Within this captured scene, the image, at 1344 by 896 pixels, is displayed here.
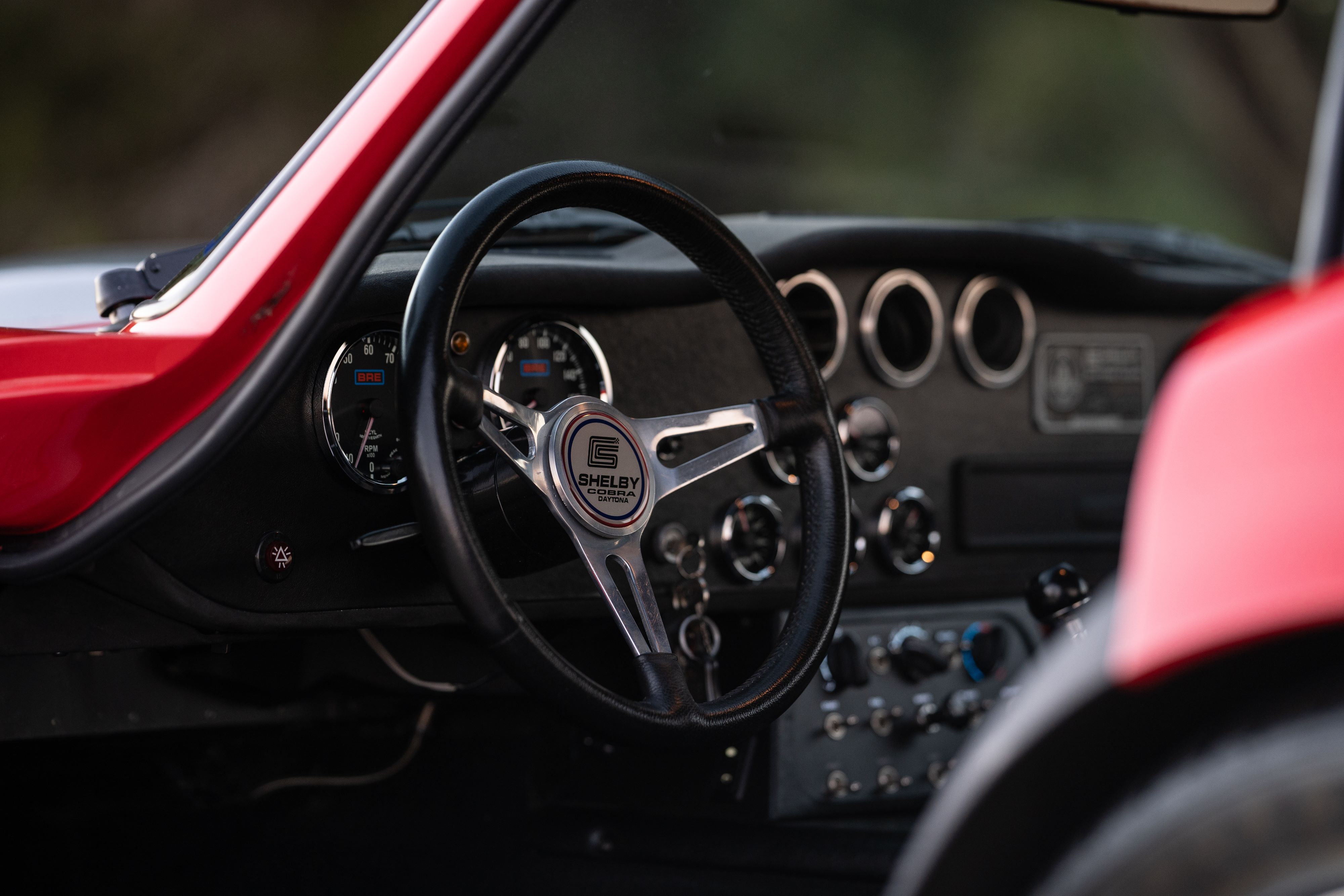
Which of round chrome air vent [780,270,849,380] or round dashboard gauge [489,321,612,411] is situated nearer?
round dashboard gauge [489,321,612,411]

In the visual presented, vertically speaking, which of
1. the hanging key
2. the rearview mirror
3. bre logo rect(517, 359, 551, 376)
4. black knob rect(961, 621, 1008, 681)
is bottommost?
the hanging key

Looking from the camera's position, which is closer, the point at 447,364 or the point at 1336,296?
the point at 1336,296

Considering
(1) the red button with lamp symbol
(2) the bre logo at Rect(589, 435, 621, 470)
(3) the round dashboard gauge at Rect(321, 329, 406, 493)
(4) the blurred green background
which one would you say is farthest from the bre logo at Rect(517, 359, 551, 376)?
(4) the blurred green background

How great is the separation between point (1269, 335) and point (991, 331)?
1.79 meters

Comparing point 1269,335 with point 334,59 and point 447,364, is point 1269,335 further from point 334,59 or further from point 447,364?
point 334,59

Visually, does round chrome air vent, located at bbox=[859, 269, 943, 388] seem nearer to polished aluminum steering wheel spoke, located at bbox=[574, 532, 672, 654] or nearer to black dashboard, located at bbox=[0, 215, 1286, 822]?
black dashboard, located at bbox=[0, 215, 1286, 822]

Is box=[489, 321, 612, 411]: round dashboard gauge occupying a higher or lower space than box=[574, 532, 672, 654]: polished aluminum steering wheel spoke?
higher

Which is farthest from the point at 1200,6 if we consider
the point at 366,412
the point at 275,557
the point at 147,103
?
the point at 147,103

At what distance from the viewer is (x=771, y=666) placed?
57.7 inches

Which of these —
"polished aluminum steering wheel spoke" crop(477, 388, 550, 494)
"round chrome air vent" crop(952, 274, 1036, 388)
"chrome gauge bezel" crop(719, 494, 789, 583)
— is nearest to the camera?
"polished aluminum steering wheel spoke" crop(477, 388, 550, 494)

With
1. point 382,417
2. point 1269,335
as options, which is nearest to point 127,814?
point 382,417

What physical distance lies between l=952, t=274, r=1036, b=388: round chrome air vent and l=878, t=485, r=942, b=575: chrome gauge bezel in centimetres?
26

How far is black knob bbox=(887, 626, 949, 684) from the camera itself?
209 cm

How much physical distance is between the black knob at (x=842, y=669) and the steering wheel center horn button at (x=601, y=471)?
2.39 ft
